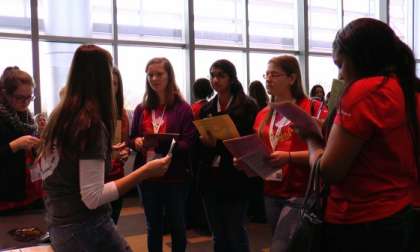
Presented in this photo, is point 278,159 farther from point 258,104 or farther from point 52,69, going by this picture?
point 52,69

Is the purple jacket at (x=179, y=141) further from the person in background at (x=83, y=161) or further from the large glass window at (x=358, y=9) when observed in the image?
the large glass window at (x=358, y=9)

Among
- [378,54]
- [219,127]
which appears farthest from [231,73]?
[378,54]

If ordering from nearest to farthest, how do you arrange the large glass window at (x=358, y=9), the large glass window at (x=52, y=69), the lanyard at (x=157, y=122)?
the lanyard at (x=157, y=122) < the large glass window at (x=52, y=69) < the large glass window at (x=358, y=9)

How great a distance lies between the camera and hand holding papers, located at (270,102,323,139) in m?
1.41

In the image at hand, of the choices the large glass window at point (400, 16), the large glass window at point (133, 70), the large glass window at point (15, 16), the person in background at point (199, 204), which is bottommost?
the person in background at point (199, 204)

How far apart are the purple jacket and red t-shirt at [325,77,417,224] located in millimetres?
1533

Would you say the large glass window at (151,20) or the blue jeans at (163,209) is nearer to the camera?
the blue jeans at (163,209)

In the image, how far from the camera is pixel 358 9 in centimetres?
909

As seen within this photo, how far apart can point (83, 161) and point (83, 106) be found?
0.63 ft

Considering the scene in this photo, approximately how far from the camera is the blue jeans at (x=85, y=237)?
4.70ft

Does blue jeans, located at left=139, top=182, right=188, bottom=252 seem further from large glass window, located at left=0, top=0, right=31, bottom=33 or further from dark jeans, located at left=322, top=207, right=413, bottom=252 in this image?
large glass window, located at left=0, top=0, right=31, bottom=33

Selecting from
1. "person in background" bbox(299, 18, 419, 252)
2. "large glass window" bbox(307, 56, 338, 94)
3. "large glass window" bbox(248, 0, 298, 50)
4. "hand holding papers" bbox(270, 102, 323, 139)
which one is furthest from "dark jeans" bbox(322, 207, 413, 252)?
"large glass window" bbox(307, 56, 338, 94)

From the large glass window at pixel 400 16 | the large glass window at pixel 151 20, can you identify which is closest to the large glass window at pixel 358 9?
the large glass window at pixel 400 16

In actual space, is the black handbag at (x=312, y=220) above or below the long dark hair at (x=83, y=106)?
below
